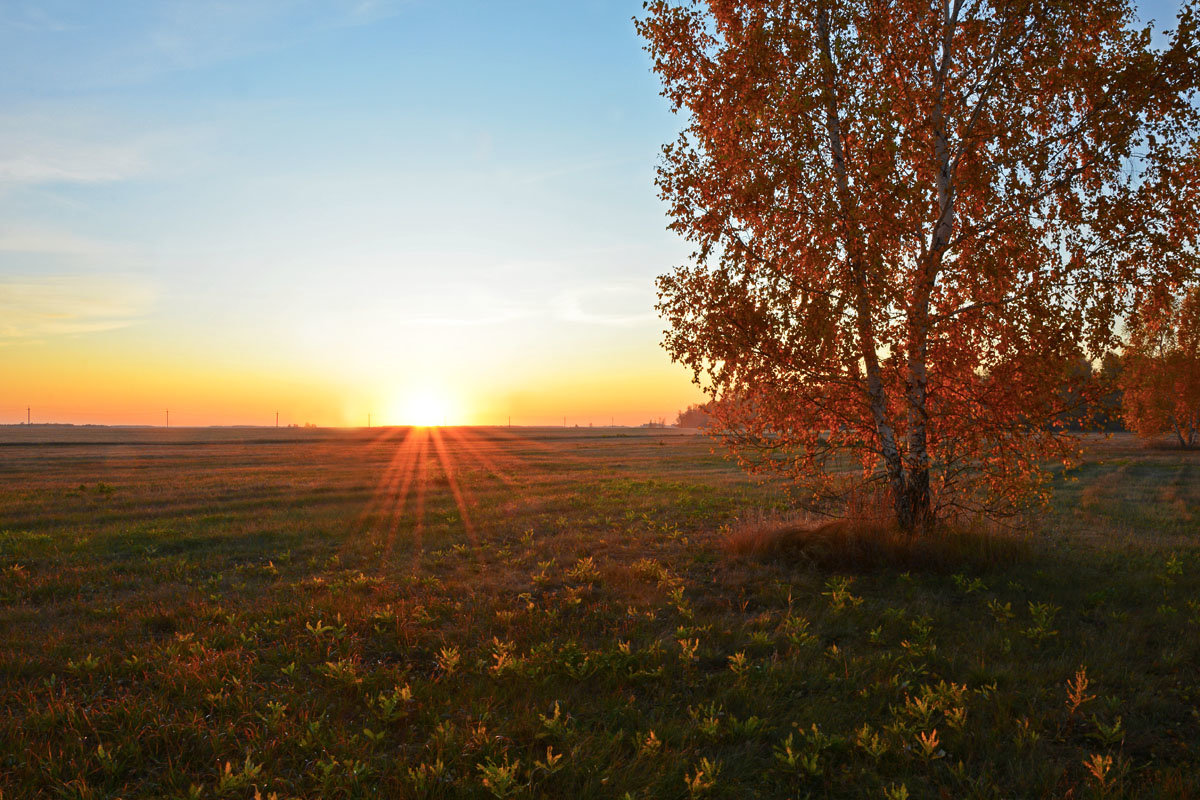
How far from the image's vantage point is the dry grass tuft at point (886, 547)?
35.2 feet

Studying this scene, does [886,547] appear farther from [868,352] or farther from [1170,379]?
[1170,379]

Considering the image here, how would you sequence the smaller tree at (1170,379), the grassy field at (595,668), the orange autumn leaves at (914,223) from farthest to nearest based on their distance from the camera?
the smaller tree at (1170,379)
the orange autumn leaves at (914,223)
the grassy field at (595,668)

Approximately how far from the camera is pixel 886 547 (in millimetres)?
10984

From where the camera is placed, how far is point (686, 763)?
5000mm

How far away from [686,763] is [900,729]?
1977 mm

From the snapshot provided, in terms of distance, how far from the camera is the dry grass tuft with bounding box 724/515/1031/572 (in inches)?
423

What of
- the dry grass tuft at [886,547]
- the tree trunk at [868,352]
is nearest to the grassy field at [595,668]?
the dry grass tuft at [886,547]

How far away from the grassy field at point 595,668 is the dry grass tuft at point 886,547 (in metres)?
0.10

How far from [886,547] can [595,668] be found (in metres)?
6.69

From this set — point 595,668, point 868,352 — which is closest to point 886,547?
point 868,352

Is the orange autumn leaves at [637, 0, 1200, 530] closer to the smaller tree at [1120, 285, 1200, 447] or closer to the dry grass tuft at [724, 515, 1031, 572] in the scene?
the dry grass tuft at [724, 515, 1031, 572]

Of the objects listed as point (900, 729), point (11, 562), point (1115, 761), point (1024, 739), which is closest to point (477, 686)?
point (900, 729)

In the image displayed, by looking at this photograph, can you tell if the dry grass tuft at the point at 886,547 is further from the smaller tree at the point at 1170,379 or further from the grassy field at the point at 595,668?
the smaller tree at the point at 1170,379

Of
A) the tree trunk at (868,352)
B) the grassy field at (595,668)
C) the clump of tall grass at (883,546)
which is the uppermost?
the tree trunk at (868,352)
